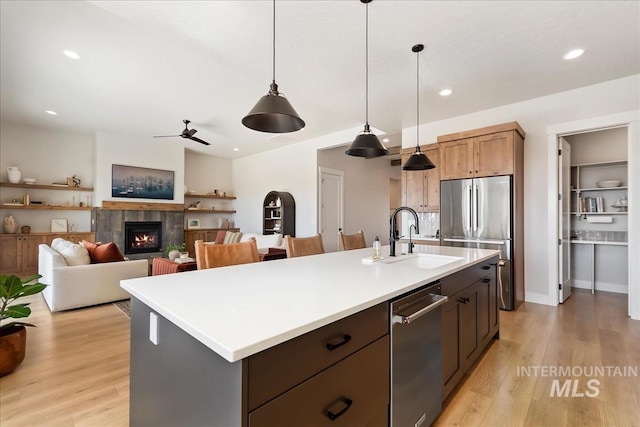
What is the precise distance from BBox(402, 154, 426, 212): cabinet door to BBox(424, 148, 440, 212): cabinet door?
67 millimetres

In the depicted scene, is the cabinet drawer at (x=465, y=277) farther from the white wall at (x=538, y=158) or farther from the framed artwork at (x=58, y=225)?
the framed artwork at (x=58, y=225)

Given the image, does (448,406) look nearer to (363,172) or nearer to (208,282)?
(208,282)

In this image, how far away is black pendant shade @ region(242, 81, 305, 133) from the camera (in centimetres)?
160

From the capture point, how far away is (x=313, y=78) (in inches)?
132

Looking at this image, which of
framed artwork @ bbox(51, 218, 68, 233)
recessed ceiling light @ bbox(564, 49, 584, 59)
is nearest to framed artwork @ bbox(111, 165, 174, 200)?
framed artwork @ bbox(51, 218, 68, 233)

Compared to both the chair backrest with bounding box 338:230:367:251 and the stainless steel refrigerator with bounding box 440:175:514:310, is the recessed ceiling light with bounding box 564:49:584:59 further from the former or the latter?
the chair backrest with bounding box 338:230:367:251

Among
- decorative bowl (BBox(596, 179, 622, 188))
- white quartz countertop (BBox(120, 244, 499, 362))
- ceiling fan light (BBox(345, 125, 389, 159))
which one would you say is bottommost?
white quartz countertop (BBox(120, 244, 499, 362))

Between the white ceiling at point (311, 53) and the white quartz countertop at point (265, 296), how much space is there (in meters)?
1.97

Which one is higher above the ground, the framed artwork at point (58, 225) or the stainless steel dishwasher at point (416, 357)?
the framed artwork at point (58, 225)

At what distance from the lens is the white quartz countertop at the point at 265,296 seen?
0.80 meters

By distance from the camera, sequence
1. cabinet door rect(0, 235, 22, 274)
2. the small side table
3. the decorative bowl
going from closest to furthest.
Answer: the small side table < the decorative bowl < cabinet door rect(0, 235, 22, 274)

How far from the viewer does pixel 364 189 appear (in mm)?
7859

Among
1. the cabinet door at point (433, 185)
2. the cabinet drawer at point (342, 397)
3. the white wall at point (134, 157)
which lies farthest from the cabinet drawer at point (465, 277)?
the white wall at point (134, 157)

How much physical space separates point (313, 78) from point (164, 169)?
5.33m
